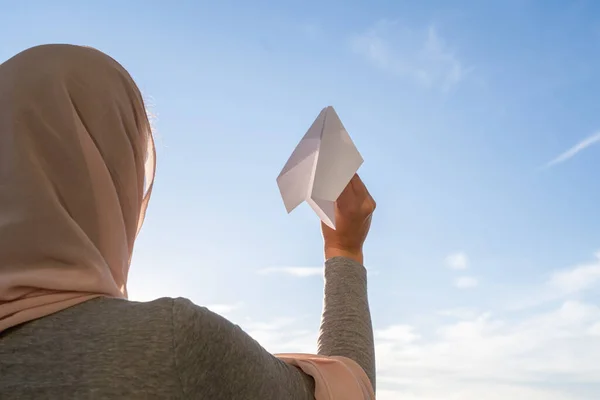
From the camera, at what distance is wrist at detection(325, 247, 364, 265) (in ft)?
2.79

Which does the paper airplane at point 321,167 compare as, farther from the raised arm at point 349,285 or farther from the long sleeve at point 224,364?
the long sleeve at point 224,364

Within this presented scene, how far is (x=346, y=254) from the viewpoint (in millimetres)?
854

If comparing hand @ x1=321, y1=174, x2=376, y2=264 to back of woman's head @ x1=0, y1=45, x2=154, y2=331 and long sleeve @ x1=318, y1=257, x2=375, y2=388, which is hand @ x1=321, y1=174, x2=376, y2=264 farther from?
back of woman's head @ x1=0, y1=45, x2=154, y2=331

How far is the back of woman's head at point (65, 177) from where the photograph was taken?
0.52 meters

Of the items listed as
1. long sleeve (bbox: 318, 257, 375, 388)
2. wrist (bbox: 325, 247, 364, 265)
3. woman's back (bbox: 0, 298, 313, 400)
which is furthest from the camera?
wrist (bbox: 325, 247, 364, 265)

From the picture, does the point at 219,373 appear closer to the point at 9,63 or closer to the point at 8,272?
the point at 8,272

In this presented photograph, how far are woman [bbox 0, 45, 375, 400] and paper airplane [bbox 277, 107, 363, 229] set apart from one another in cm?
20

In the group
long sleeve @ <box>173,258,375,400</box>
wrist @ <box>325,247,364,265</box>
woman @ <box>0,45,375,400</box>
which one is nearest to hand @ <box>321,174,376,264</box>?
wrist @ <box>325,247,364,265</box>

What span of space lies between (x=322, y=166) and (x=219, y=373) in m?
0.47

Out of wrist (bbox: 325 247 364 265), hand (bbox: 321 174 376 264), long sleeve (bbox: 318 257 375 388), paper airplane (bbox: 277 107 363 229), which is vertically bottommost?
long sleeve (bbox: 318 257 375 388)

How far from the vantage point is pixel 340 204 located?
91cm

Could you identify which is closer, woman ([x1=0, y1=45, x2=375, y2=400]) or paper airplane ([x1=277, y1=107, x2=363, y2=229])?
woman ([x1=0, y1=45, x2=375, y2=400])

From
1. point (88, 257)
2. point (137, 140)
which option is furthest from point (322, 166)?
point (88, 257)

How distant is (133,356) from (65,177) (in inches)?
8.2
